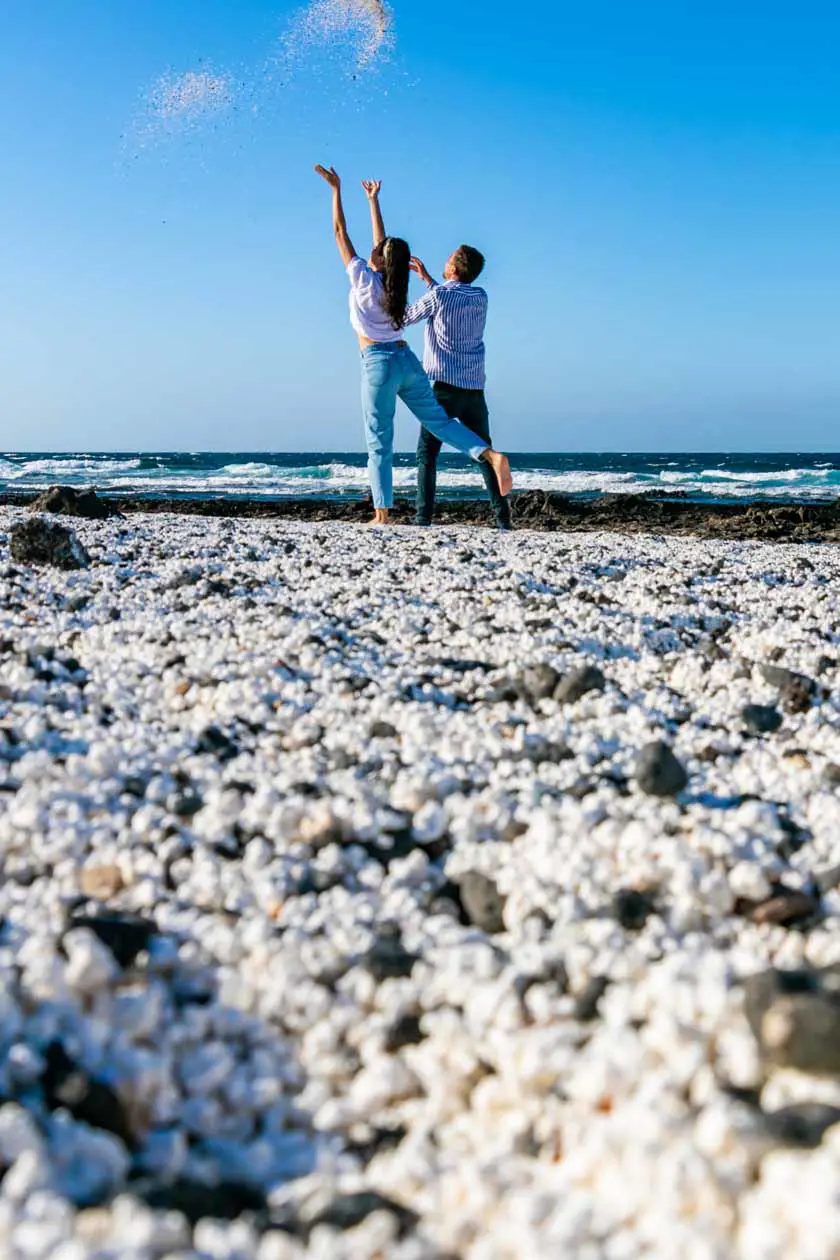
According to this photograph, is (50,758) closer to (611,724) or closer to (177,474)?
(611,724)

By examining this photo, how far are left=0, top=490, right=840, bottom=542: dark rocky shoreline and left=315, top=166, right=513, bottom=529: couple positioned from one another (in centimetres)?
293

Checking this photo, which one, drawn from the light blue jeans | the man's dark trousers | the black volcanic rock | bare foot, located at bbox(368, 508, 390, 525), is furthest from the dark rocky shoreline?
the black volcanic rock

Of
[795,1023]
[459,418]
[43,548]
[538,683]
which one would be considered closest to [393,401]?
[459,418]

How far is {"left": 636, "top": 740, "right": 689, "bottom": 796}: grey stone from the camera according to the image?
6.16 ft

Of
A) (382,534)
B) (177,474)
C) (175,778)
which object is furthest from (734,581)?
(177,474)

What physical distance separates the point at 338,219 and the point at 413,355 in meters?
1.00

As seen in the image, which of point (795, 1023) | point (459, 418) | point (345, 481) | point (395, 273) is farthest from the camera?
point (345, 481)

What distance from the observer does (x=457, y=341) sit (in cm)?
666

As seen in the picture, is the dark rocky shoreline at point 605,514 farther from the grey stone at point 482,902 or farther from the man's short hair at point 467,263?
the grey stone at point 482,902

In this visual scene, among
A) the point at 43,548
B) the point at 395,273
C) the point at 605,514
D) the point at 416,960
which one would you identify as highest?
the point at 395,273

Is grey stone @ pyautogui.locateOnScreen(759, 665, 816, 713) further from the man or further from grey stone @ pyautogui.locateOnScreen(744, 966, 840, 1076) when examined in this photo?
the man

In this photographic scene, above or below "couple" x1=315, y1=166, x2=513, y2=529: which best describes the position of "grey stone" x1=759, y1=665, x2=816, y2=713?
below

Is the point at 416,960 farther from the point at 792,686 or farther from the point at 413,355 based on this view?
the point at 413,355

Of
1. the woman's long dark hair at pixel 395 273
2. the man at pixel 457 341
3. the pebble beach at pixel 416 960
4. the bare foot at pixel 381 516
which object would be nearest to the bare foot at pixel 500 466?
the man at pixel 457 341
